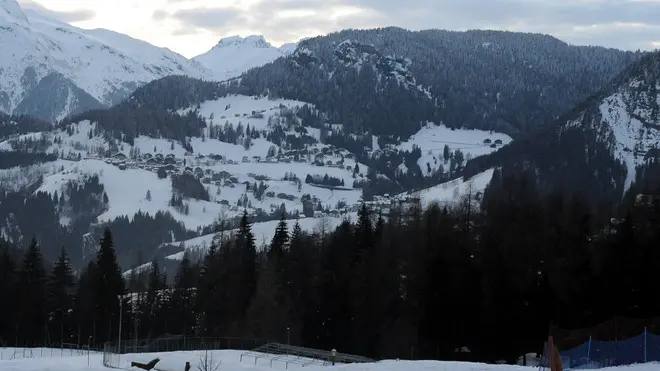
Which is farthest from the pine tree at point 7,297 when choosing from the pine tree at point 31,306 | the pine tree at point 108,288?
the pine tree at point 108,288

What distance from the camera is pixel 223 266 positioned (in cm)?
9019

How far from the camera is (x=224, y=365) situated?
171ft

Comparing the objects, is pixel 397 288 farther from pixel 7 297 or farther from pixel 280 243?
pixel 7 297

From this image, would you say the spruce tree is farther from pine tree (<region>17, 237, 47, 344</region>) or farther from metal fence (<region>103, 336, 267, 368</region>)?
pine tree (<region>17, 237, 47, 344</region>)

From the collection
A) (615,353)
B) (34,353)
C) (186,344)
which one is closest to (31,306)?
(186,344)

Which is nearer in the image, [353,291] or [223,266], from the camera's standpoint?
[353,291]

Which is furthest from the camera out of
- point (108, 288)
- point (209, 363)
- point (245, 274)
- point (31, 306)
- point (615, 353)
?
point (108, 288)

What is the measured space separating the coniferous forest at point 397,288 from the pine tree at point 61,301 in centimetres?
14

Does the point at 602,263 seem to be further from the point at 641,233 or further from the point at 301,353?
the point at 301,353

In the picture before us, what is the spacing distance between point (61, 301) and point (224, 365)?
45566 millimetres

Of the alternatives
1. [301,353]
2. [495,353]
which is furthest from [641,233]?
[301,353]

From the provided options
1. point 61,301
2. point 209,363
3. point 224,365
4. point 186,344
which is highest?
point 209,363

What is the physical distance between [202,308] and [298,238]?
36.6 feet

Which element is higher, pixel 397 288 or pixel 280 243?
pixel 280 243
